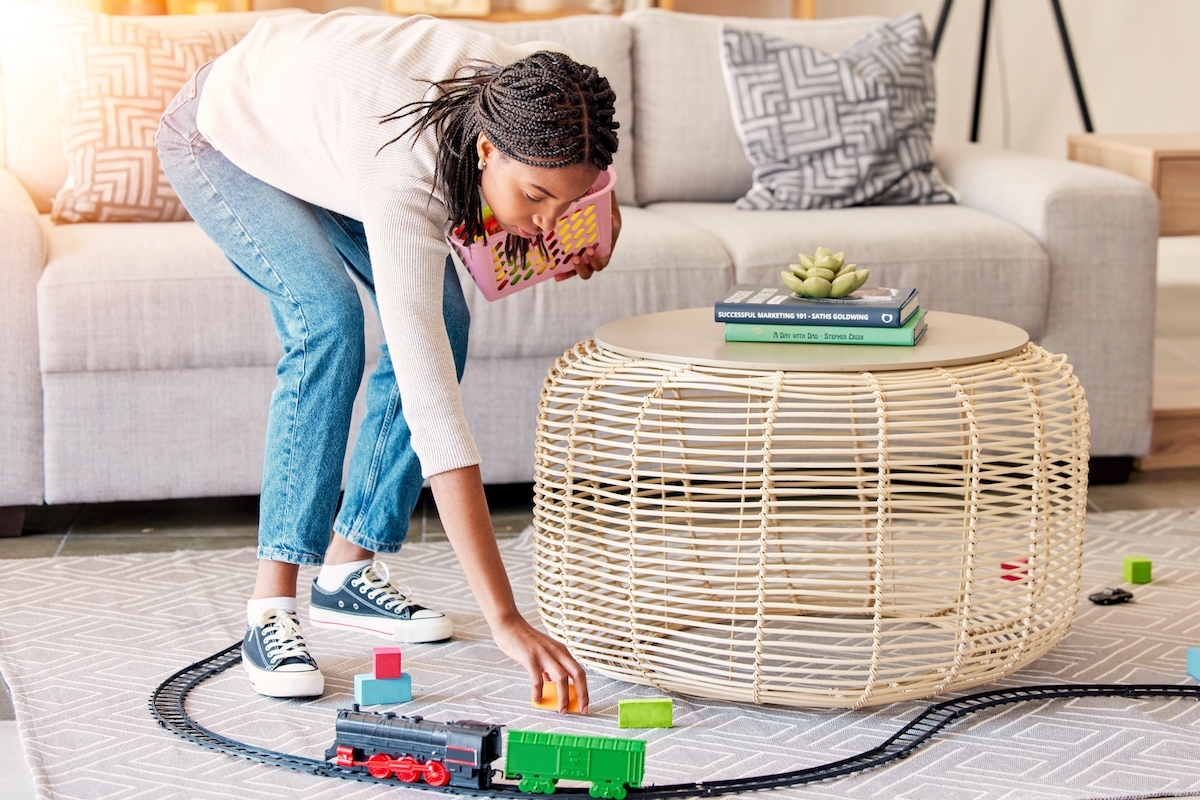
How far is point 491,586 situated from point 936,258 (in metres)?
1.33

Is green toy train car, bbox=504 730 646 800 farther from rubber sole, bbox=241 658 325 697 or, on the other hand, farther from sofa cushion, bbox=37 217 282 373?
sofa cushion, bbox=37 217 282 373

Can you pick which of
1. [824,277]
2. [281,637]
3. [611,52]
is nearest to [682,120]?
[611,52]

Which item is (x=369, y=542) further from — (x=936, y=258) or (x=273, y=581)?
(x=936, y=258)

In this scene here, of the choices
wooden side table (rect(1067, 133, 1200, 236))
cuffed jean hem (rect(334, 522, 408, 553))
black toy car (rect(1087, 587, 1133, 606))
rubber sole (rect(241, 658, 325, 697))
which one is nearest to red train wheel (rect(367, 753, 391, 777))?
rubber sole (rect(241, 658, 325, 697))

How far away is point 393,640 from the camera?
172cm

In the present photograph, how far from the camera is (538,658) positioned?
1226 mm

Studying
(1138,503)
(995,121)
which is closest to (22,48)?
(1138,503)

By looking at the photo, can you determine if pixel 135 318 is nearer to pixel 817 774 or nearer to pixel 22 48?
pixel 22 48

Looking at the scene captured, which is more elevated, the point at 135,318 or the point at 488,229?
the point at 488,229

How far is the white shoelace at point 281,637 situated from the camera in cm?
153

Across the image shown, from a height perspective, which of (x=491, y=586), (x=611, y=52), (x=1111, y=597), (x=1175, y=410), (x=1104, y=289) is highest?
(x=611, y=52)

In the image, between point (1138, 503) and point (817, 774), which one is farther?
point (1138, 503)

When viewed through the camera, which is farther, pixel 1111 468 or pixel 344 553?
pixel 1111 468

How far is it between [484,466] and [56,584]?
690 millimetres
